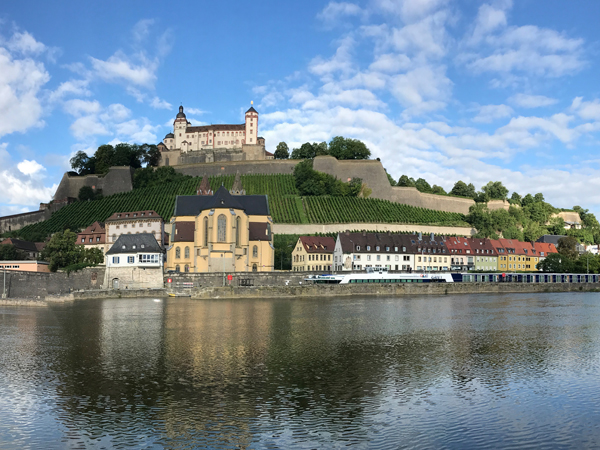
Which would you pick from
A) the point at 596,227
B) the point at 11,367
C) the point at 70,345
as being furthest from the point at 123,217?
the point at 596,227

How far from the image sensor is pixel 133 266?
70.1 m

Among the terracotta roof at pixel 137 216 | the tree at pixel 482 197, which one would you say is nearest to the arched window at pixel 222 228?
the terracotta roof at pixel 137 216

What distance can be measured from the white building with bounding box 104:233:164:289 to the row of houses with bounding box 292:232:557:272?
18.4m

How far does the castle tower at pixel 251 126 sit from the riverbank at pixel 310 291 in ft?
219

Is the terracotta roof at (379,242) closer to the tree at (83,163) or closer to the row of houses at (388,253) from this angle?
the row of houses at (388,253)

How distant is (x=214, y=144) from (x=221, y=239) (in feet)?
190

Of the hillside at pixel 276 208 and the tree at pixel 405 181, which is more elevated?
the tree at pixel 405 181

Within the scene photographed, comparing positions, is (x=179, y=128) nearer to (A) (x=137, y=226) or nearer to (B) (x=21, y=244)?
(A) (x=137, y=226)

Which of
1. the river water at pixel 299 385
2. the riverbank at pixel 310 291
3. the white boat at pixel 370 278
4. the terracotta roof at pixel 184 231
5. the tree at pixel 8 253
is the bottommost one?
the river water at pixel 299 385

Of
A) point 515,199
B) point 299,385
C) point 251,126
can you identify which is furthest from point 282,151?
point 299,385

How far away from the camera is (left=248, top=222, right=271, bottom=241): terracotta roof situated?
251 ft

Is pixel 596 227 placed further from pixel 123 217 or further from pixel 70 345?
pixel 70 345

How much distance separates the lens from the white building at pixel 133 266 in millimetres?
69938

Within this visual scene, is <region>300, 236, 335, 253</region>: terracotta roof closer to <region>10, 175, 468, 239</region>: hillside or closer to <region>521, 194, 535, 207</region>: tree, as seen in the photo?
<region>10, 175, 468, 239</region>: hillside
